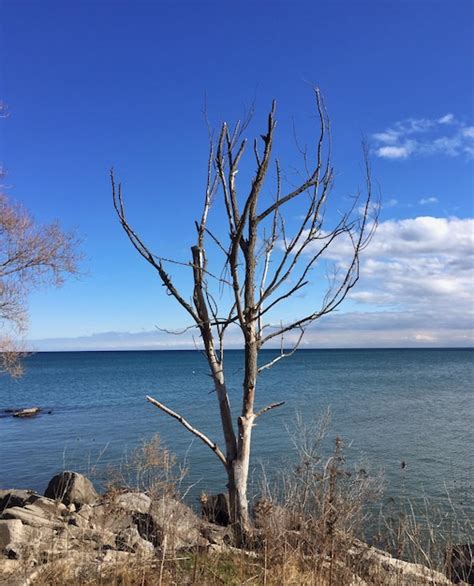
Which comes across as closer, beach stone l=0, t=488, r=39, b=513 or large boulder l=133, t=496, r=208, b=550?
large boulder l=133, t=496, r=208, b=550

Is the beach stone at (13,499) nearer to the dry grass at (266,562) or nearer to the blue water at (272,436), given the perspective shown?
the blue water at (272,436)

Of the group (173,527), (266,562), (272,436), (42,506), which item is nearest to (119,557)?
(173,527)

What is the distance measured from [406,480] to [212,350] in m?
12.6

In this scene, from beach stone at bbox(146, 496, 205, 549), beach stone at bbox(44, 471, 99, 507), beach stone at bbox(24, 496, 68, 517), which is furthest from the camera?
beach stone at bbox(44, 471, 99, 507)

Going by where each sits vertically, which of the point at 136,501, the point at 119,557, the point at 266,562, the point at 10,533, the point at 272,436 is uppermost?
the point at 266,562

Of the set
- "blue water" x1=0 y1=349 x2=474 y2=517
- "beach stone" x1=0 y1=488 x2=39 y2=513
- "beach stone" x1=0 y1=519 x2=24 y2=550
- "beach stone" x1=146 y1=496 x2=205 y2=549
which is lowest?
"blue water" x1=0 y1=349 x2=474 y2=517

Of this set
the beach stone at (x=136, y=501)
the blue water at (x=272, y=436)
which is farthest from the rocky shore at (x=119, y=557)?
the beach stone at (x=136, y=501)

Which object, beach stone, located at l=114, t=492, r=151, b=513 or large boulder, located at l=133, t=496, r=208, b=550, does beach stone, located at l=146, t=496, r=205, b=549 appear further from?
beach stone, located at l=114, t=492, r=151, b=513

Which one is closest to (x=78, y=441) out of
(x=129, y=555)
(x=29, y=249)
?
(x=29, y=249)

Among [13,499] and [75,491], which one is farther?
[75,491]

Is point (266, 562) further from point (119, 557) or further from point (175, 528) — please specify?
point (119, 557)

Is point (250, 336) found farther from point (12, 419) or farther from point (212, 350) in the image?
point (12, 419)

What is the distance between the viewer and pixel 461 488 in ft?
48.6

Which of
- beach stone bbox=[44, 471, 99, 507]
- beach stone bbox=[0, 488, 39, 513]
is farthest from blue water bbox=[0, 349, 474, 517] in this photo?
beach stone bbox=[0, 488, 39, 513]
